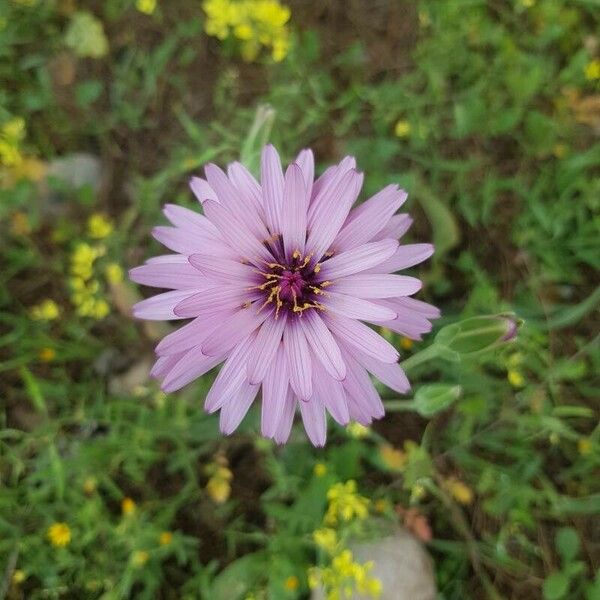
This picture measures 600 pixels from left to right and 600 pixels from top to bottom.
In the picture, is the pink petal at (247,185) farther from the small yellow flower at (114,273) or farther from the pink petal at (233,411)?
the small yellow flower at (114,273)

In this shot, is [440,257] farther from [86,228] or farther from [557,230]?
[86,228]

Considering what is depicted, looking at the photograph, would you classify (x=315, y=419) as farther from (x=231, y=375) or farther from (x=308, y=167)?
(x=308, y=167)

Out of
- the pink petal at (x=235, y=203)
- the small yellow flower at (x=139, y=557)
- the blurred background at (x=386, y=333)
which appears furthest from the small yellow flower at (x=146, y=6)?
the small yellow flower at (x=139, y=557)

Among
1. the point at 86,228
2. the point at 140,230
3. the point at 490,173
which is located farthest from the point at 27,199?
the point at 490,173

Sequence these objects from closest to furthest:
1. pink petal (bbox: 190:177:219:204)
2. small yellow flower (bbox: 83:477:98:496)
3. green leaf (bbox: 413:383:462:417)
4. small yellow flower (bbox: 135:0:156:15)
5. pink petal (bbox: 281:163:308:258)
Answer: pink petal (bbox: 281:163:308:258) < pink petal (bbox: 190:177:219:204) < green leaf (bbox: 413:383:462:417) < small yellow flower (bbox: 83:477:98:496) < small yellow flower (bbox: 135:0:156:15)

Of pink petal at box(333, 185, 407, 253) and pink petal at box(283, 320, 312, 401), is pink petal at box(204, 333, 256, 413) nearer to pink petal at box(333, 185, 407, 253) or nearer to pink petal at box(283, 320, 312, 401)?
pink petal at box(283, 320, 312, 401)

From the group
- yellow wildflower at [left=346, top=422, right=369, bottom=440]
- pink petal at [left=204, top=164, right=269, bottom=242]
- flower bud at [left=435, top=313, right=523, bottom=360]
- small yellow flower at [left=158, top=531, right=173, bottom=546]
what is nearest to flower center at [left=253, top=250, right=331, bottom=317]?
pink petal at [left=204, top=164, right=269, bottom=242]
